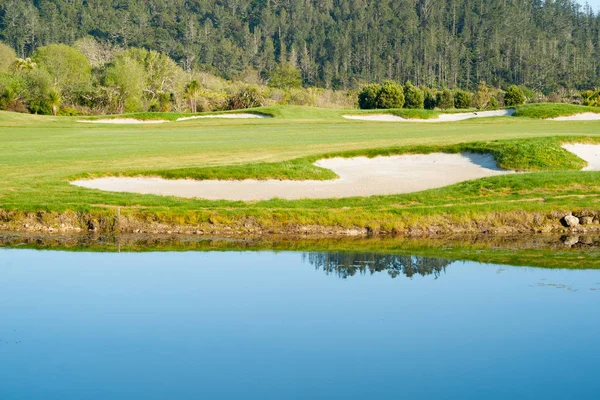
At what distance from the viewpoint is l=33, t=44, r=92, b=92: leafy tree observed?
291 feet

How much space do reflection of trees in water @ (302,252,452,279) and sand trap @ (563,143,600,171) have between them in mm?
13648

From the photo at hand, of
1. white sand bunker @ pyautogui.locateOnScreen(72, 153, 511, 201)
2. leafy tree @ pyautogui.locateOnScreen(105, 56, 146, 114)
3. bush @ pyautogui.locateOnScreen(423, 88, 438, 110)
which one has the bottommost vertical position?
white sand bunker @ pyautogui.locateOnScreen(72, 153, 511, 201)

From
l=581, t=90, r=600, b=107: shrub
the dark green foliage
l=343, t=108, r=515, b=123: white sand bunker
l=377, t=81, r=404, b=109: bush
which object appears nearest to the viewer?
l=343, t=108, r=515, b=123: white sand bunker

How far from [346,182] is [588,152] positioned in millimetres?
9646

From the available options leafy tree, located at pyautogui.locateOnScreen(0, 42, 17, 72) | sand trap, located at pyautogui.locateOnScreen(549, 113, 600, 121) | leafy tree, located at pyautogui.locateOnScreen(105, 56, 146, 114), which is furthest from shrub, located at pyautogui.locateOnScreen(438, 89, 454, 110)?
leafy tree, located at pyautogui.locateOnScreen(0, 42, 17, 72)

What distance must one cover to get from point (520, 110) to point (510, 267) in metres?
40.3

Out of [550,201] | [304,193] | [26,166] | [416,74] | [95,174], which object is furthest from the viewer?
[416,74]

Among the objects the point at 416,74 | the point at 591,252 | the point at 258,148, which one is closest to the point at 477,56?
the point at 416,74

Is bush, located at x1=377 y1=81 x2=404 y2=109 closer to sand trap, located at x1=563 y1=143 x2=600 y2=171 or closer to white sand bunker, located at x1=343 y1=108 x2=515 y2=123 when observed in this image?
white sand bunker, located at x1=343 y1=108 x2=515 y2=123

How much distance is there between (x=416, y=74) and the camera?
193 meters

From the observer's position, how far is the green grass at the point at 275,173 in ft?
64.1

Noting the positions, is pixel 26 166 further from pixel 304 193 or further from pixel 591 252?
pixel 591 252

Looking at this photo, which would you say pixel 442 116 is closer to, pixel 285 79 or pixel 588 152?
pixel 588 152

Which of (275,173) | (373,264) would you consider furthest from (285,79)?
(373,264)
